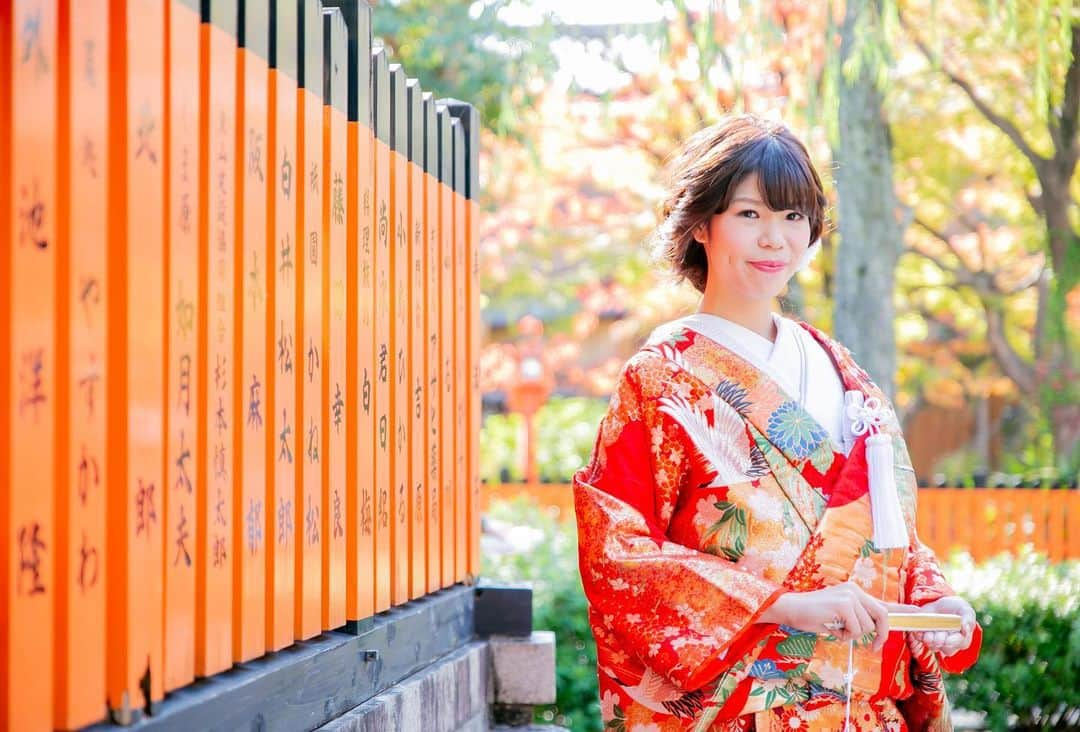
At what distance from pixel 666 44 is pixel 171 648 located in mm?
5814

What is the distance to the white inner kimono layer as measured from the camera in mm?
2951

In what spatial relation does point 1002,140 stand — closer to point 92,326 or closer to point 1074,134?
point 1074,134

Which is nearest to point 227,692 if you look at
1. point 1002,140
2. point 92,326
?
point 92,326

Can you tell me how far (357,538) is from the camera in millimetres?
3199

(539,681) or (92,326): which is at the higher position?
(92,326)

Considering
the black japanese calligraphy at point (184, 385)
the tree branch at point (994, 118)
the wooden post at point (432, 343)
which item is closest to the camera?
the black japanese calligraphy at point (184, 385)

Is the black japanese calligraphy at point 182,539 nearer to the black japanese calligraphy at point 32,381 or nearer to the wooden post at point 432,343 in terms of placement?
the black japanese calligraphy at point 32,381

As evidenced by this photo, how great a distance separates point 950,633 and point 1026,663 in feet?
12.3

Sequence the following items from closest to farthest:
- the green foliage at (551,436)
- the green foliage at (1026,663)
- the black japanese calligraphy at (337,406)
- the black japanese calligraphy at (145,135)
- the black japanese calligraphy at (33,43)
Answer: the black japanese calligraphy at (33,43) → the black japanese calligraphy at (145,135) → the black japanese calligraphy at (337,406) → the green foliage at (1026,663) → the green foliage at (551,436)

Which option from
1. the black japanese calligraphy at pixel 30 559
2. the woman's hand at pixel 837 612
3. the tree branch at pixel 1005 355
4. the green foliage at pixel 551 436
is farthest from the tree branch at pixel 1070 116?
the black japanese calligraphy at pixel 30 559

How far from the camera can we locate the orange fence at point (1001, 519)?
40.9 ft

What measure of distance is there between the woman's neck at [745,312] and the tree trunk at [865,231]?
528 centimetres

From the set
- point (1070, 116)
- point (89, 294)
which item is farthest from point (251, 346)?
point (1070, 116)

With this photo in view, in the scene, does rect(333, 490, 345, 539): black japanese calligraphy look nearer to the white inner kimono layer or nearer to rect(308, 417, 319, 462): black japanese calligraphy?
rect(308, 417, 319, 462): black japanese calligraphy
